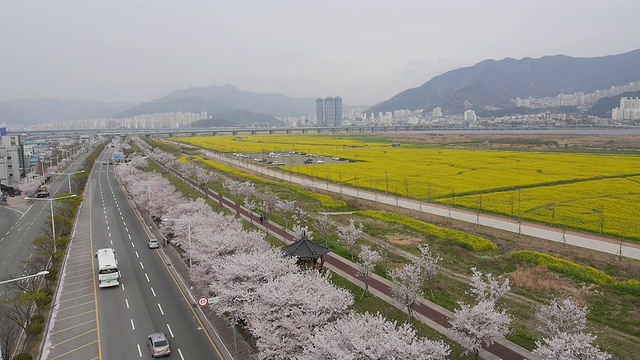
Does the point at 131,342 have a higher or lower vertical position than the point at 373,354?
lower

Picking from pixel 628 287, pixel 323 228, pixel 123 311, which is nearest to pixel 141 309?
pixel 123 311

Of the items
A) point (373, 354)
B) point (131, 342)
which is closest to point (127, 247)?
point (131, 342)

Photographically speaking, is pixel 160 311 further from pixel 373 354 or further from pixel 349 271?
pixel 373 354

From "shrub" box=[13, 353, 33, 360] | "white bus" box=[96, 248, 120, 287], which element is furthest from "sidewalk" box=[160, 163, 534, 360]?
"shrub" box=[13, 353, 33, 360]

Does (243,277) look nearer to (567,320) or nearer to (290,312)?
(290,312)

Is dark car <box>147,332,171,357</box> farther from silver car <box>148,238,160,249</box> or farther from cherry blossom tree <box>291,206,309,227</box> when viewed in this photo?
cherry blossom tree <box>291,206,309,227</box>

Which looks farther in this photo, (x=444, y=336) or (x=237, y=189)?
(x=237, y=189)
